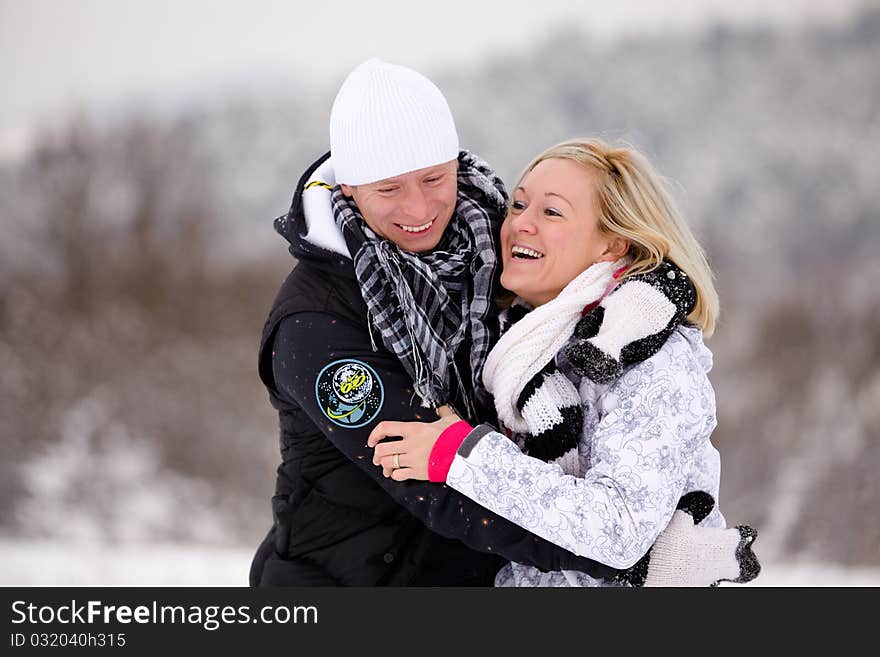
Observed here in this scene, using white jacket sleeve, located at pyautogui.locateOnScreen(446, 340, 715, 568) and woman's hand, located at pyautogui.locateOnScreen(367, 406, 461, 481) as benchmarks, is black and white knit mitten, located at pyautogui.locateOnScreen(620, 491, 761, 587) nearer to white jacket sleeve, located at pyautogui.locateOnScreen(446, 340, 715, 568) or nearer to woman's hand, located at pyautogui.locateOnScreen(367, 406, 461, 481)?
white jacket sleeve, located at pyautogui.locateOnScreen(446, 340, 715, 568)

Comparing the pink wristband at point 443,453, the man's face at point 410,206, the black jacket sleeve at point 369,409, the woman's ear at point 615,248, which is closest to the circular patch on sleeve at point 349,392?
the black jacket sleeve at point 369,409

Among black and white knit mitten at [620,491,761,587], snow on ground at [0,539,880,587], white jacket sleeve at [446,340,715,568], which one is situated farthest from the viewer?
snow on ground at [0,539,880,587]

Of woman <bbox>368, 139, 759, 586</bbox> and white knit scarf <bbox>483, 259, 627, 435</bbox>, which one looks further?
white knit scarf <bbox>483, 259, 627, 435</bbox>

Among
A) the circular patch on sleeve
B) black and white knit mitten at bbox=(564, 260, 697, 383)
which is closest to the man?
the circular patch on sleeve

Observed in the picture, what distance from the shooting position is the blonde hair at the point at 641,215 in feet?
6.73

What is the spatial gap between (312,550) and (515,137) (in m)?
8.20

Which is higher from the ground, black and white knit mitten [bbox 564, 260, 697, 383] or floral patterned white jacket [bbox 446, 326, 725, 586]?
black and white knit mitten [bbox 564, 260, 697, 383]

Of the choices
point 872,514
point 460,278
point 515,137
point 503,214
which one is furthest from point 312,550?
point 515,137

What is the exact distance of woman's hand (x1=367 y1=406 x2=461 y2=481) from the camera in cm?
188

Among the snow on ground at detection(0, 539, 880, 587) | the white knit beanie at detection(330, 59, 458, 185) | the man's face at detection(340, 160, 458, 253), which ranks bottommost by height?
the man's face at detection(340, 160, 458, 253)

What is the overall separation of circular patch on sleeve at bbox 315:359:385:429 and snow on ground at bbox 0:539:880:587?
3.38m

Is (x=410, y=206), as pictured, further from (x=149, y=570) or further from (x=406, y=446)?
(x=149, y=570)

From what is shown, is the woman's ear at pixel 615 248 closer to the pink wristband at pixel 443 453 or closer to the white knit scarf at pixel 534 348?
the white knit scarf at pixel 534 348

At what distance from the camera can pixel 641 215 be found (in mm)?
2117
